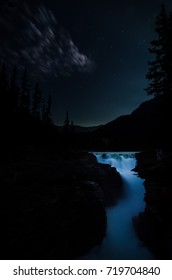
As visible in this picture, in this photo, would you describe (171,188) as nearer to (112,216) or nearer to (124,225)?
(124,225)

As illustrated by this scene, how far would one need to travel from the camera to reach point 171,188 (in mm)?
10188

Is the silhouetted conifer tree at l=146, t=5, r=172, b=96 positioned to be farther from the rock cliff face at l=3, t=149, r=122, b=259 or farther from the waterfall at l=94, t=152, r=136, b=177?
the waterfall at l=94, t=152, r=136, b=177

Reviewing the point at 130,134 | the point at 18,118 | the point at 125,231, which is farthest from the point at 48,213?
the point at 130,134

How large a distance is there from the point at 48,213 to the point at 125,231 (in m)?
11.2

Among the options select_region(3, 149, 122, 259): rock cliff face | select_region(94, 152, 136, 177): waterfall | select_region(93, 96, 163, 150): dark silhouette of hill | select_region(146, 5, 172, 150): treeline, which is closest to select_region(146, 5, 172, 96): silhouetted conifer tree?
select_region(146, 5, 172, 150): treeline

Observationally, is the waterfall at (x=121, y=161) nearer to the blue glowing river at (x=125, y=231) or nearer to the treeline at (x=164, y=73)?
the blue glowing river at (x=125, y=231)

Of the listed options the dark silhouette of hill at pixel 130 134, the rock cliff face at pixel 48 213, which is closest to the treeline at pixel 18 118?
the rock cliff face at pixel 48 213

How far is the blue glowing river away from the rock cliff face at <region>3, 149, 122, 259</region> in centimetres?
113

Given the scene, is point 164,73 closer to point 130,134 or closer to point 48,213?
point 48,213

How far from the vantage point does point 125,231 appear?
63.4 feet

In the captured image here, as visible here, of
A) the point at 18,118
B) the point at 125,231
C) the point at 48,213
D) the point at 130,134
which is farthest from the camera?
the point at 130,134

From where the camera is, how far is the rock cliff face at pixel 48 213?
11.8m
